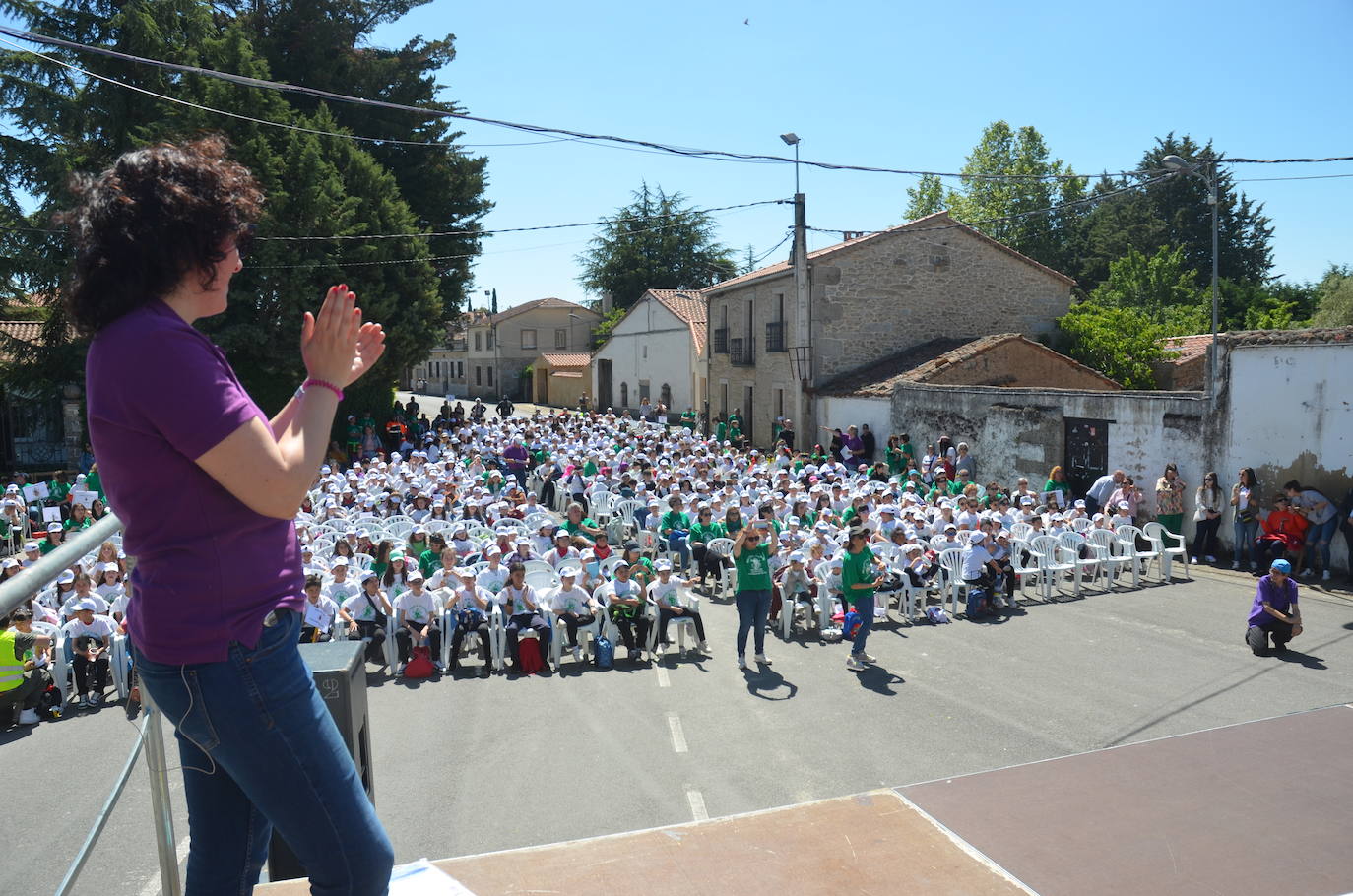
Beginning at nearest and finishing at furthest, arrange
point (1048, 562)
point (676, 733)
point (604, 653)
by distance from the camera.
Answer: point (676, 733), point (604, 653), point (1048, 562)

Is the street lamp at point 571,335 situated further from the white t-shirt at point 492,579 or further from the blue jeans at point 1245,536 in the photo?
the white t-shirt at point 492,579

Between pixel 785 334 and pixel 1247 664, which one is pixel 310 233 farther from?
pixel 1247 664

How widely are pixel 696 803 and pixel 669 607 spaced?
3.99m

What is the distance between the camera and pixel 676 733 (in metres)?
7.77

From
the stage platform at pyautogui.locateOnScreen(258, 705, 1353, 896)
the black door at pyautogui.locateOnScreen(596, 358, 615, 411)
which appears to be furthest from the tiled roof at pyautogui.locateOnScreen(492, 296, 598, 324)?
the stage platform at pyautogui.locateOnScreen(258, 705, 1353, 896)

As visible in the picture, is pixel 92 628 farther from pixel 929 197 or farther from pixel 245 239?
pixel 929 197

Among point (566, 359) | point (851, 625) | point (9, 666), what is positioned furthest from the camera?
point (566, 359)

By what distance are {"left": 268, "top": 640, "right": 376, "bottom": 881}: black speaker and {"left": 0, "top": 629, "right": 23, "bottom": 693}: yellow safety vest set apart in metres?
6.69

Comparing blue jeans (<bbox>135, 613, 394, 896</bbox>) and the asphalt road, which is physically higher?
blue jeans (<bbox>135, 613, 394, 896</bbox>)

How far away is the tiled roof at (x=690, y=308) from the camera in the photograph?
131ft

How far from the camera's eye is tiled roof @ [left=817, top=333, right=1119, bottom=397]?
2348 centimetres

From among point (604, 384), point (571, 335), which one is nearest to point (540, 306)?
point (571, 335)

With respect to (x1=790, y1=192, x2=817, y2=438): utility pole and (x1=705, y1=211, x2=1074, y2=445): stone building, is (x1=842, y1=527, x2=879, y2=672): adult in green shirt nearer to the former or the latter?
(x1=790, y1=192, x2=817, y2=438): utility pole

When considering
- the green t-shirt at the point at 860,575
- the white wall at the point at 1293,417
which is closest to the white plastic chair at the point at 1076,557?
the white wall at the point at 1293,417
